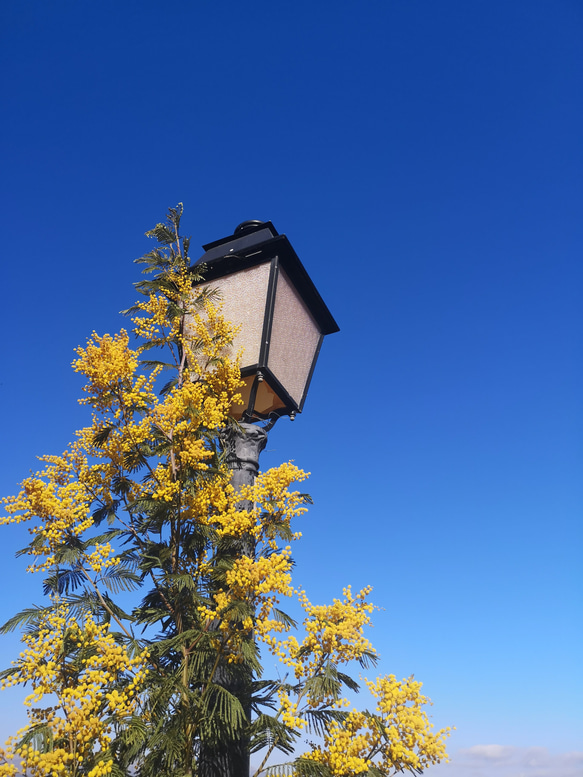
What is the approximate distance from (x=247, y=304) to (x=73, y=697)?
3842 mm

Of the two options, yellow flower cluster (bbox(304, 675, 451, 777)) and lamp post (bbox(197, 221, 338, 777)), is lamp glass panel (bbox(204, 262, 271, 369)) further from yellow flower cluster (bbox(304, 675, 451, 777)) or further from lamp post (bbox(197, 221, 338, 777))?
yellow flower cluster (bbox(304, 675, 451, 777))

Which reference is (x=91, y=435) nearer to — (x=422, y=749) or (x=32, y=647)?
(x=32, y=647)

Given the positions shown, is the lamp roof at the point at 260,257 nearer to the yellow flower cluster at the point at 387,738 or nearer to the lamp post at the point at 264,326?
the lamp post at the point at 264,326

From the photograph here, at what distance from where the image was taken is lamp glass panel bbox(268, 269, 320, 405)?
5562 millimetres

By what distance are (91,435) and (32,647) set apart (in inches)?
86.1

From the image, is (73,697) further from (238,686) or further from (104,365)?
(104,365)

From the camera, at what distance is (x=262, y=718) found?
3734 millimetres

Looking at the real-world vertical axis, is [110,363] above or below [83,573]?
above

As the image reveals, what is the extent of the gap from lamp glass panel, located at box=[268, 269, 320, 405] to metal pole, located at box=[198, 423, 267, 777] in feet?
2.92

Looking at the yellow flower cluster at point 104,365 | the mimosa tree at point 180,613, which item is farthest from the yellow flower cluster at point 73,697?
the yellow flower cluster at point 104,365

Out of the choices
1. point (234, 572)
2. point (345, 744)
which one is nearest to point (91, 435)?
point (234, 572)

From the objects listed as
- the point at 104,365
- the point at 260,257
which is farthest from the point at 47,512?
the point at 260,257

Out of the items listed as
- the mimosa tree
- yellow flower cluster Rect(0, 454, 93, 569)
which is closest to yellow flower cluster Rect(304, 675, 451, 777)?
the mimosa tree

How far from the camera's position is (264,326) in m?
5.43
